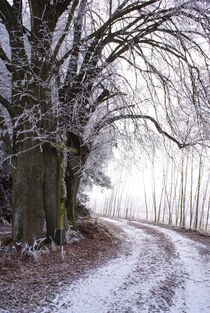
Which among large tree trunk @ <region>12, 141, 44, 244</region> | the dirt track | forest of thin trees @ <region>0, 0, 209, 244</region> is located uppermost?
forest of thin trees @ <region>0, 0, 209, 244</region>

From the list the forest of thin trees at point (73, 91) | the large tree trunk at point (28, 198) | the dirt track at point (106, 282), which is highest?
the forest of thin trees at point (73, 91)

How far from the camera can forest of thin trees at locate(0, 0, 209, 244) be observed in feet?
15.1

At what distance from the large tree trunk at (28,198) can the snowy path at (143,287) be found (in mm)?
1512

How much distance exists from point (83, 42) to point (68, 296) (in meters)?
4.47

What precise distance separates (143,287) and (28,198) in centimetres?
262

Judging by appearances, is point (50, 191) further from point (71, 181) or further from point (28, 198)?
point (71, 181)

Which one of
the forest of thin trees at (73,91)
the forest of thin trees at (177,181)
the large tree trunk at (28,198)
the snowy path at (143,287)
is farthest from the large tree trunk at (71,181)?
the snowy path at (143,287)

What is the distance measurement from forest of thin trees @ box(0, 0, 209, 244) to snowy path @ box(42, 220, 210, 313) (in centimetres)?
174

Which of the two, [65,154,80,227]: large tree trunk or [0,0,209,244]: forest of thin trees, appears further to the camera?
[65,154,80,227]: large tree trunk

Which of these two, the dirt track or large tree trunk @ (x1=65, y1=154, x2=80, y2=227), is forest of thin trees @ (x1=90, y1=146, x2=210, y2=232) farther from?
the dirt track

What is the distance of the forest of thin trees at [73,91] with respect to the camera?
4602 millimetres

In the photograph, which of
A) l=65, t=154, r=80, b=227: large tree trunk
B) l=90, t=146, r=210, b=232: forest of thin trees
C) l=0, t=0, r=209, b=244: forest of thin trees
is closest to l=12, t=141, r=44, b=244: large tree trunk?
l=0, t=0, r=209, b=244: forest of thin trees

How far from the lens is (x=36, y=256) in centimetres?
427

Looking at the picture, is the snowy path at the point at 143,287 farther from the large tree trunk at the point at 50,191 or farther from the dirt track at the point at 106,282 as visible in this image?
the large tree trunk at the point at 50,191
